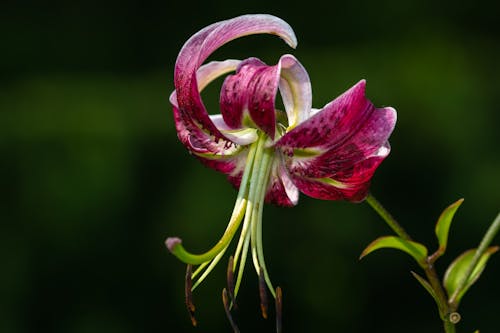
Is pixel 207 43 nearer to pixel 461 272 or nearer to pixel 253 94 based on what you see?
pixel 253 94

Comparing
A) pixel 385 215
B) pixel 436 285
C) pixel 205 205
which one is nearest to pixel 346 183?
pixel 385 215

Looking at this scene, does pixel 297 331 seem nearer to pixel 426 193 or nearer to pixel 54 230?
pixel 426 193

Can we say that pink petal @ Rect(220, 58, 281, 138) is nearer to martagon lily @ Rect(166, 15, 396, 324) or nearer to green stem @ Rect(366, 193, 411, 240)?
martagon lily @ Rect(166, 15, 396, 324)

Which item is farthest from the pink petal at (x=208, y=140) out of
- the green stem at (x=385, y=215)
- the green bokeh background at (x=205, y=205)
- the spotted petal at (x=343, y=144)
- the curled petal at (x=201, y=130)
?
the green bokeh background at (x=205, y=205)

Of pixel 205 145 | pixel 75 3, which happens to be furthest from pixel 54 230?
pixel 205 145

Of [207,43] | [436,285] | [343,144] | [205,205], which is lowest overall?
[205,205]

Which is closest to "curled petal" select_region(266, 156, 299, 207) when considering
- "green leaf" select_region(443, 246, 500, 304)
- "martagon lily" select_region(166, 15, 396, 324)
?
"martagon lily" select_region(166, 15, 396, 324)
